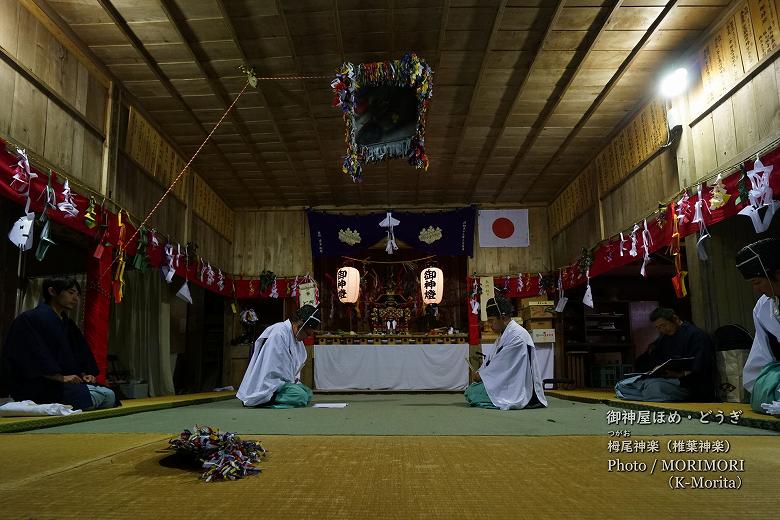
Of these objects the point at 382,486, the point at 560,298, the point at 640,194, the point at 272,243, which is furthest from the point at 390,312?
the point at 382,486

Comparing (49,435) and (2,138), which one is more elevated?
(2,138)

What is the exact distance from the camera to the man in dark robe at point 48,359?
14.2 feet

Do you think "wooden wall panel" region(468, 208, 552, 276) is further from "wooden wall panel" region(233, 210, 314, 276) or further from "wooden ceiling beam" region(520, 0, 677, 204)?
"wooden wall panel" region(233, 210, 314, 276)

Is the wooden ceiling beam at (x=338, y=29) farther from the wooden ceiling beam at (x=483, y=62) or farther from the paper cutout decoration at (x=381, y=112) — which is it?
the wooden ceiling beam at (x=483, y=62)

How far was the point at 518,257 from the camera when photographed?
1155cm

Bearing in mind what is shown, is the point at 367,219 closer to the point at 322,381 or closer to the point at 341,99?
the point at 322,381

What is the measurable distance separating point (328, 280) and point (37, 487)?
10.2 m

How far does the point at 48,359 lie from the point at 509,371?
14.2 ft

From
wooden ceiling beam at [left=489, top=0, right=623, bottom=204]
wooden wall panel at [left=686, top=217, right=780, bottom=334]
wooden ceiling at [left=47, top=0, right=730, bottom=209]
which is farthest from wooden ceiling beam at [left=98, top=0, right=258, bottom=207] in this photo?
wooden wall panel at [left=686, top=217, right=780, bottom=334]

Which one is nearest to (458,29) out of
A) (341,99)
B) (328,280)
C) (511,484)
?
(341,99)

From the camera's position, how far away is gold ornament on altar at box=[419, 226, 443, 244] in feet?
37.6

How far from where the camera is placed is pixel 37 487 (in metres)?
1.73

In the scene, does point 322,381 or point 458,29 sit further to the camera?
point 322,381

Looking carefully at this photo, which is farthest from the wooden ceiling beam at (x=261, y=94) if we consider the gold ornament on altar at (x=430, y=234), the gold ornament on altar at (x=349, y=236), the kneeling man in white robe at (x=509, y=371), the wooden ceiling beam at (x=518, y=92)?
the kneeling man in white robe at (x=509, y=371)
